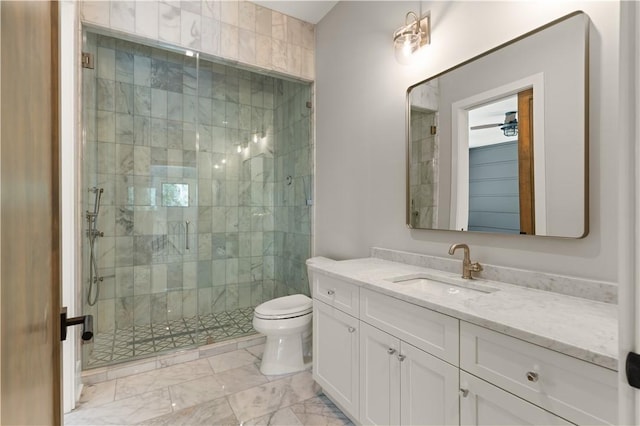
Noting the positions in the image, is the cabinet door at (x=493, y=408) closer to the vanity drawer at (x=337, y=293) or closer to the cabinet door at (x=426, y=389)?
the cabinet door at (x=426, y=389)

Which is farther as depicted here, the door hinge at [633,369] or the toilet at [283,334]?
the toilet at [283,334]

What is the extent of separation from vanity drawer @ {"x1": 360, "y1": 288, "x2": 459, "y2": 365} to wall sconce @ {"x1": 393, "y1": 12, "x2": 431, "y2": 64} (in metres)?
1.47

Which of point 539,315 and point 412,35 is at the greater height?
point 412,35

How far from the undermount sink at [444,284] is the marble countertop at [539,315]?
4 cm

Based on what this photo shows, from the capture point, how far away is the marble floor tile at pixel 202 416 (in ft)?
5.76

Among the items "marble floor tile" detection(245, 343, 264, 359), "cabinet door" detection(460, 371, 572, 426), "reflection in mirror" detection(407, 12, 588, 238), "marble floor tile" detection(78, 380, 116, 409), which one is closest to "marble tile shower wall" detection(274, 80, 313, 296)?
"marble floor tile" detection(245, 343, 264, 359)

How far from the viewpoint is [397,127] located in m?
2.10

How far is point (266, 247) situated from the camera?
367 cm

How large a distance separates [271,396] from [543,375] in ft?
5.27

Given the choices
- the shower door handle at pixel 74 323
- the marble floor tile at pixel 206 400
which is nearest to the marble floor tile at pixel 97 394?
the marble floor tile at pixel 206 400

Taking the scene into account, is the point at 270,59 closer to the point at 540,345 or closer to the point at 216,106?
the point at 216,106

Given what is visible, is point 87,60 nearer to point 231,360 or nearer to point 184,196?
point 184,196

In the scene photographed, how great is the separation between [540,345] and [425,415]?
1.94ft

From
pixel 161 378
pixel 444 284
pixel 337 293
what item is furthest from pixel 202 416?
pixel 444 284
